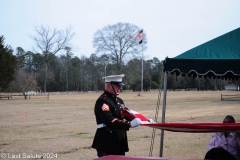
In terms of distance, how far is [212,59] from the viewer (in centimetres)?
687

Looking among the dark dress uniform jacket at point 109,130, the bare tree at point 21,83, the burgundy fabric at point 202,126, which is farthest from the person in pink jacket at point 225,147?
the bare tree at point 21,83

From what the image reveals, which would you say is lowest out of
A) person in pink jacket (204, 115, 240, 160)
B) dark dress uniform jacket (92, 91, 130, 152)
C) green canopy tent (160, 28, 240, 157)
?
person in pink jacket (204, 115, 240, 160)

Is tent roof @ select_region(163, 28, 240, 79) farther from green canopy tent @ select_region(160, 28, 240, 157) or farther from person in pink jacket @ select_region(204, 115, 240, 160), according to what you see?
person in pink jacket @ select_region(204, 115, 240, 160)

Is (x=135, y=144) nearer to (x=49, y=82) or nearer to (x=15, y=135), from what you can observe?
(x=15, y=135)

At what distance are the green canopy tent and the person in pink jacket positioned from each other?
1.05m

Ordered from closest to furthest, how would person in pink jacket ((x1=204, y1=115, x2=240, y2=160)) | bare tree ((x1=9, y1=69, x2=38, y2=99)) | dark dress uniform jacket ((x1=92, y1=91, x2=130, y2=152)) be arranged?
dark dress uniform jacket ((x1=92, y1=91, x2=130, y2=152)) < person in pink jacket ((x1=204, y1=115, x2=240, y2=160)) < bare tree ((x1=9, y1=69, x2=38, y2=99))

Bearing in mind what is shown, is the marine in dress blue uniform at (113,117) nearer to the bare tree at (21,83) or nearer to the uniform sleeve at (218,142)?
Result: the uniform sleeve at (218,142)

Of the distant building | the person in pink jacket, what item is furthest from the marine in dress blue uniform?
the distant building

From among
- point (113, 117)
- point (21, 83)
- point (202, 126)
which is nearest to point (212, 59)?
point (202, 126)

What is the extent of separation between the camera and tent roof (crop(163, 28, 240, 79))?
6800 millimetres

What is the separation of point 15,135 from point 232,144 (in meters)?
8.45

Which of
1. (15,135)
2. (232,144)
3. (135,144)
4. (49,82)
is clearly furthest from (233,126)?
(49,82)

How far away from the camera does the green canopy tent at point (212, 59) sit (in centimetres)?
680

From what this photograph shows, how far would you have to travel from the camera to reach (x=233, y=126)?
489 centimetres
